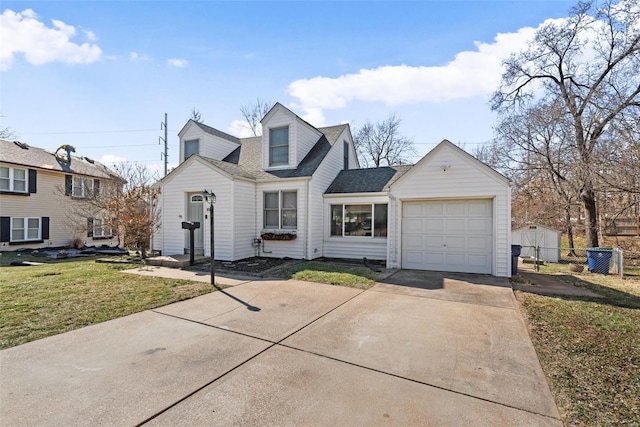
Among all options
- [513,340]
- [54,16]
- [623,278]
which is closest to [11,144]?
[54,16]

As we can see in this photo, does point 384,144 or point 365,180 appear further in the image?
point 384,144

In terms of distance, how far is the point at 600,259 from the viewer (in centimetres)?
1013

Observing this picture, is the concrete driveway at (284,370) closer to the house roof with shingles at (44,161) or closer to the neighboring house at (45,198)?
the neighboring house at (45,198)

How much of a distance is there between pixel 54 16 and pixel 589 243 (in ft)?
72.5

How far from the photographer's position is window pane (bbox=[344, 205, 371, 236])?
11727mm

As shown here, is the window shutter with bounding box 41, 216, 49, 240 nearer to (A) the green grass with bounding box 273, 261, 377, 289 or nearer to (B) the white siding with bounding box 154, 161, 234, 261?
(B) the white siding with bounding box 154, 161, 234, 261

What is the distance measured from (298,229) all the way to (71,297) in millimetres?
7166

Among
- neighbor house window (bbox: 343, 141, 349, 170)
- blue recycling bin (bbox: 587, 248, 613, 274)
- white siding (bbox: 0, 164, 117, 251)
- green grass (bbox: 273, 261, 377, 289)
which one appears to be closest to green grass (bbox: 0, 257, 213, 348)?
green grass (bbox: 273, 261, 377, 289)

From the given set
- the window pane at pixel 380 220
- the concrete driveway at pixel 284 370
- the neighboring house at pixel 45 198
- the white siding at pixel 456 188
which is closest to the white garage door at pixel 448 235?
the white siding at pixel 456 188

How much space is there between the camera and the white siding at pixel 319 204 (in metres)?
11.6

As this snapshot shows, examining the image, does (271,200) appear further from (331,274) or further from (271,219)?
(331,274)

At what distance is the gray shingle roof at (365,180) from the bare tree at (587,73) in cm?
799

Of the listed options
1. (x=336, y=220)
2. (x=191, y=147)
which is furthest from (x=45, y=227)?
(x=336, y=220)

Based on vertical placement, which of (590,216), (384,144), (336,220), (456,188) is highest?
(384,144)
